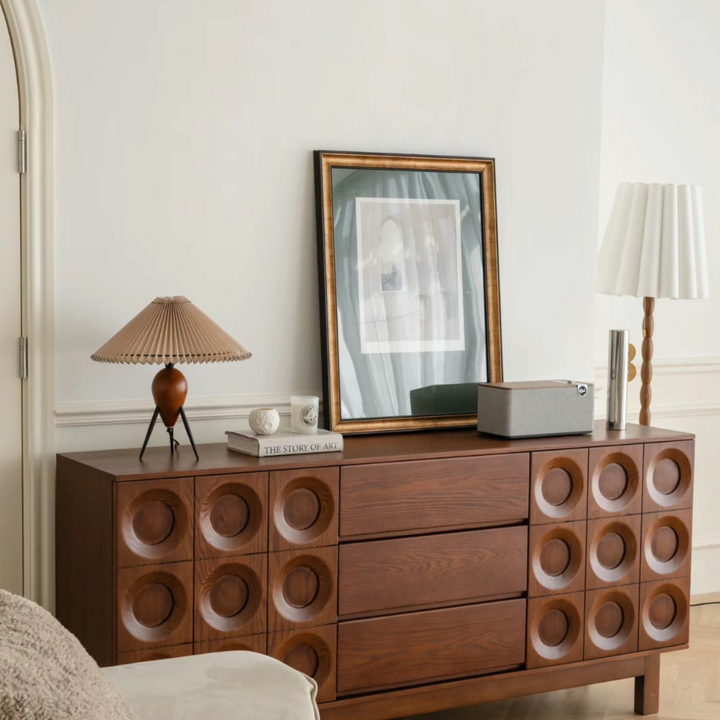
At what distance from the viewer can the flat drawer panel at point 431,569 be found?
254cm

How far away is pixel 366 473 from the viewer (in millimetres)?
2520

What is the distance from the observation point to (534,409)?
9.27ft

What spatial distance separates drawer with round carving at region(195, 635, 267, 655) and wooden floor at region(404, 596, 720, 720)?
0.73 m

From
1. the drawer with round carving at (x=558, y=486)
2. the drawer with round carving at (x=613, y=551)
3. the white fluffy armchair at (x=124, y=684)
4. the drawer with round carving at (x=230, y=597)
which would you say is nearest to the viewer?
the white fluffy armchair at (x=124, y=684)

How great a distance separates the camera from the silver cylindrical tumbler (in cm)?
299

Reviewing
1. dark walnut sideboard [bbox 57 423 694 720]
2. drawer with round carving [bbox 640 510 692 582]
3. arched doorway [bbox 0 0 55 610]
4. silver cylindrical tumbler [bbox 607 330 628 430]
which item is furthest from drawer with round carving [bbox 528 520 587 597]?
arched doorway [bbox 0 0 55 610]

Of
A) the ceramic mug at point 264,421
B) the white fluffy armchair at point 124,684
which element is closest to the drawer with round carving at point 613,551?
the ceramic mug at point 264,421

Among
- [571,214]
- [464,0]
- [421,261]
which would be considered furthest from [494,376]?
[464,0]

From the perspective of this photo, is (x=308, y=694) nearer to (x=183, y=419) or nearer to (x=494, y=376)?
(x=183, y=419)

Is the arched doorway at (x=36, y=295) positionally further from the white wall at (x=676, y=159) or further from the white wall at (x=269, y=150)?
the white wall at (x=676, y=159)

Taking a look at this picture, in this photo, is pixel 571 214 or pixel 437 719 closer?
pixel 437 719

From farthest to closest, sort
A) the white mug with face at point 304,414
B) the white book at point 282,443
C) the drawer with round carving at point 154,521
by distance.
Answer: the white mug with face at point 304,414, the white book at point 282,443, the drawer with round carving at point 154,521

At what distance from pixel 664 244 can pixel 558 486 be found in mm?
887

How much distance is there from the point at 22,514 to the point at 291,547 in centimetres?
72
